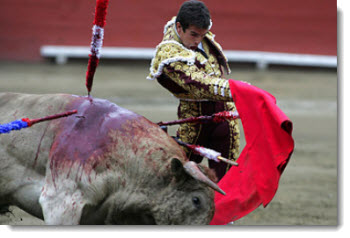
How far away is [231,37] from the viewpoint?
8516 mm

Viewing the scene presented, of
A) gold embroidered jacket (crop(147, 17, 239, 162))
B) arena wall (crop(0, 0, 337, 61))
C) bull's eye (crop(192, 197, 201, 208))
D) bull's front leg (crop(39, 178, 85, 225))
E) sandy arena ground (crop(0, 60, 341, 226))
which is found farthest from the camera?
arena wall (crop(0, 0, 337, 61))

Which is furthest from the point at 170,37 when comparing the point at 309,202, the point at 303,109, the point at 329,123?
the point at 303,109

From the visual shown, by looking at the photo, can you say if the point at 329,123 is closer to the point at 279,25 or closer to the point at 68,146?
the point at 279,25

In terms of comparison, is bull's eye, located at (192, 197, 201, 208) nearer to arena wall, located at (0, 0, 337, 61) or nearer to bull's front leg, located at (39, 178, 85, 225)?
bull's front leg, located at (39, 178, 85, 225)

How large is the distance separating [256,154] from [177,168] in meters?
0.34

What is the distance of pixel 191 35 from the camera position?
7.70 ft

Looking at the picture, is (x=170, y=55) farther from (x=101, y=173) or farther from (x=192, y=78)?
(x=101, y=173)

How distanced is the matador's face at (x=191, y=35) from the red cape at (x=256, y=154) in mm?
256

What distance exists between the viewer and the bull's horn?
199 cm

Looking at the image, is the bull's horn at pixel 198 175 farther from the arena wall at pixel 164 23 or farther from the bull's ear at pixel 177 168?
the arena wall at pixel 164 23

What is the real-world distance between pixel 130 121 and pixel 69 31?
6163 mm

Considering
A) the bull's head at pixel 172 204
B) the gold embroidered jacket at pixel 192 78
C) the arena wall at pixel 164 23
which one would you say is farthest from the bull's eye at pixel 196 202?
the arena wall at pixel 164 23

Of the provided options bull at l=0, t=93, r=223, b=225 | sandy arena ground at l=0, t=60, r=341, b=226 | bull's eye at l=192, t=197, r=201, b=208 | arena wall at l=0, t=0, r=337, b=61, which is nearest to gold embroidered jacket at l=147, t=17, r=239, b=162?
bull at l=0, t=93, r=223, b=225

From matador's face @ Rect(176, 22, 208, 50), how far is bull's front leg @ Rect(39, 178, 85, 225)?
29.1 inches
